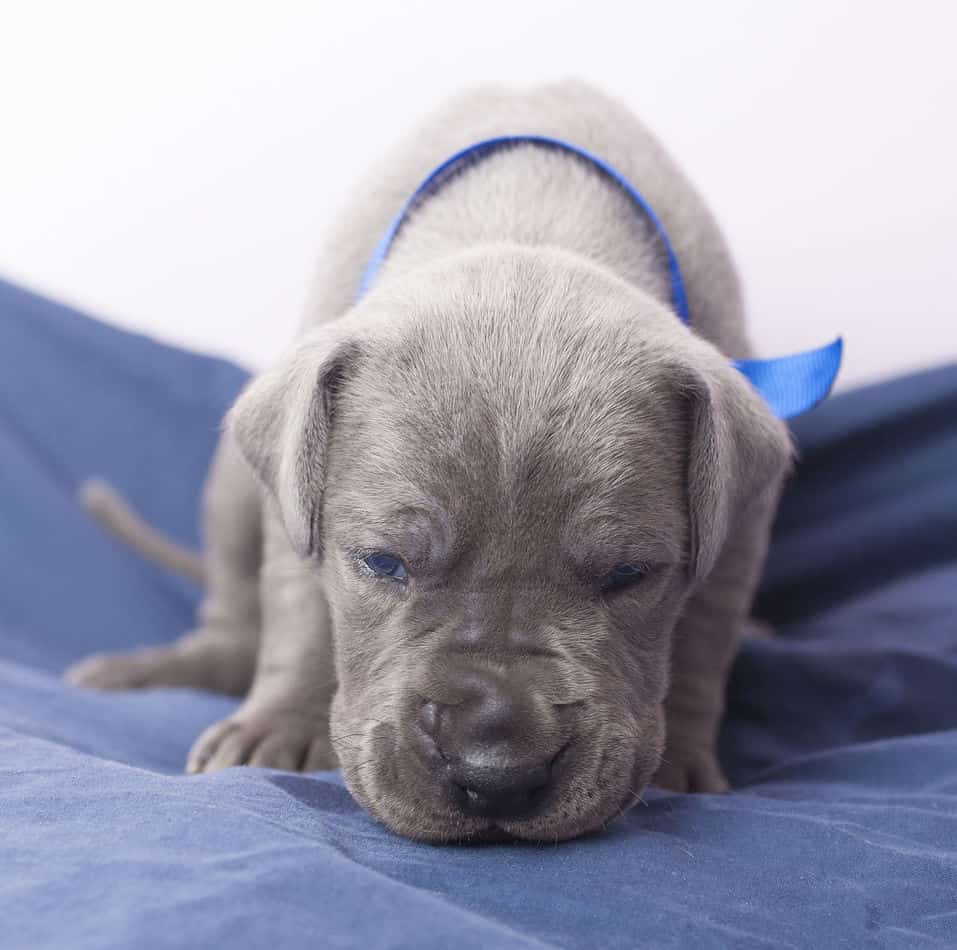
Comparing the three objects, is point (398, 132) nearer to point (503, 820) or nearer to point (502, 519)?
point (502, 519)

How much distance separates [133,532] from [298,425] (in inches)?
77.9

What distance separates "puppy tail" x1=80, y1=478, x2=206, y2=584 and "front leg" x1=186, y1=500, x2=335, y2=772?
115cm

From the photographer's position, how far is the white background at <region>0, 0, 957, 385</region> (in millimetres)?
4129

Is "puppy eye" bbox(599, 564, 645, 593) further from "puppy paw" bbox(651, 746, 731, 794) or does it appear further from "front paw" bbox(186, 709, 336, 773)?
"front paw" bbox(186, 709, 336, 773)

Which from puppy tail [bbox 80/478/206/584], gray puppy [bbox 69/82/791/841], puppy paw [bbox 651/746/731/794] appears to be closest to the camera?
gray puppy [bbox 69/82/791/841]

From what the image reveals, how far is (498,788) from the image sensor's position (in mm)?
1788

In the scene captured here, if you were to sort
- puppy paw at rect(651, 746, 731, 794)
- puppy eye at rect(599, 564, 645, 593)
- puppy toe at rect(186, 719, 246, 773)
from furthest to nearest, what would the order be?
puppy paw at rect(651, 746, 731, 794)
puppy toe at rect(186, 719, 246, 773)
puppy eye at rect(599, 564, 645, 593)

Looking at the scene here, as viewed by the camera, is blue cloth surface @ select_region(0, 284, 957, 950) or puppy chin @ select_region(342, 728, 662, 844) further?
puppy chin @ select_region(342, 728, 662, 844)

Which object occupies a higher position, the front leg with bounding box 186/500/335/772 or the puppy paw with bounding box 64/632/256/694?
the front leg with bounding box 186/500/335/772

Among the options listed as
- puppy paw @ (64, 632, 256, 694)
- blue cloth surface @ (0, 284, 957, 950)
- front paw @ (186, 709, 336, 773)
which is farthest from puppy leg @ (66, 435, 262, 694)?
front paw @ (186, 709, 336, 773)

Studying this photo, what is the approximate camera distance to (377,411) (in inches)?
83.7

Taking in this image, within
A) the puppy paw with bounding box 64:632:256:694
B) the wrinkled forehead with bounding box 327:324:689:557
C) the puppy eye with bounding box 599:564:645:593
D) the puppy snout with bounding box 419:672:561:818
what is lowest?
the puppy paw with bounding box 64:632:256:694

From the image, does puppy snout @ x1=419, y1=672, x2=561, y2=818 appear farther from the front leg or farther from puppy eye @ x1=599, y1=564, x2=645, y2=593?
the front leg

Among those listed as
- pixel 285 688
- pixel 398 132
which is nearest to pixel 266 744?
pixel 285 688
